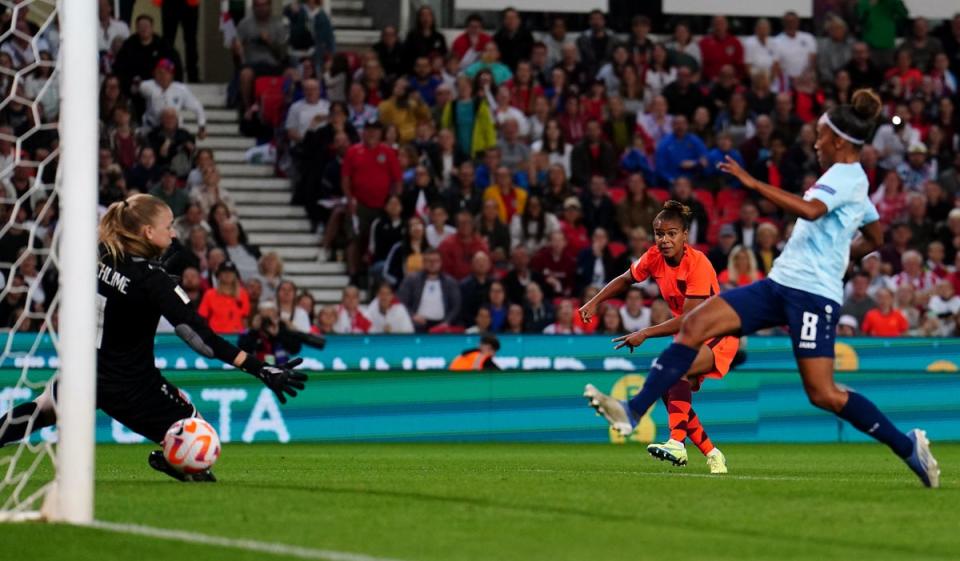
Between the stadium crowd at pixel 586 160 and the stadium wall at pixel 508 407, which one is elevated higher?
the stadium crowd at pixel 586 160

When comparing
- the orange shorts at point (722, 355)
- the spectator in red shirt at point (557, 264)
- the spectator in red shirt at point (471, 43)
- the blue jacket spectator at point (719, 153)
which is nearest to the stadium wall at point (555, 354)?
the spectator in red shirt at point (557, 264)

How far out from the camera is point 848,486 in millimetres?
10750

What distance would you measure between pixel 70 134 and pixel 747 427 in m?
13.7

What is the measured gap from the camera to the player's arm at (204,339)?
32.6ft

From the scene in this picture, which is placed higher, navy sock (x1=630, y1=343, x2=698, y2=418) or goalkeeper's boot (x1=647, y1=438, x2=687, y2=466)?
navy sock (x1=630, y1=343, x2=698, y2=418)

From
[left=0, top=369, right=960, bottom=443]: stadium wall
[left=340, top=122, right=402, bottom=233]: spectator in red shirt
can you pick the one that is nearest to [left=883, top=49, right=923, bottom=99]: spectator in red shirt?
[left=0, top=369, right=960, bottom=443]: stadium wall

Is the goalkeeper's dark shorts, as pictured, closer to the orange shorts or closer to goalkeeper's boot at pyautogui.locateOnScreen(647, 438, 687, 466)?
goalkeeper's boot at pyautogui.locateOnScreen(647, 438, 687, 466)

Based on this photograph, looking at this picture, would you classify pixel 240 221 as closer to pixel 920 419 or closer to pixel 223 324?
pixel 223 324

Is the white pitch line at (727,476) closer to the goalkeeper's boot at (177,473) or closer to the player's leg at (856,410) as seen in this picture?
the player's leg at (856,410)

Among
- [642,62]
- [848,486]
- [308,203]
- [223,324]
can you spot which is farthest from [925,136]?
[848,486]

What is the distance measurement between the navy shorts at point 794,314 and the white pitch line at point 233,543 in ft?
11.3

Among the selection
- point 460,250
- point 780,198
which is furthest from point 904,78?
point 780,198

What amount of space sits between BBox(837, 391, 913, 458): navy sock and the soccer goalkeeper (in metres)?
3.07

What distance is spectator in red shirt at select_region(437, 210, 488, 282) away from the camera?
23156 mm
